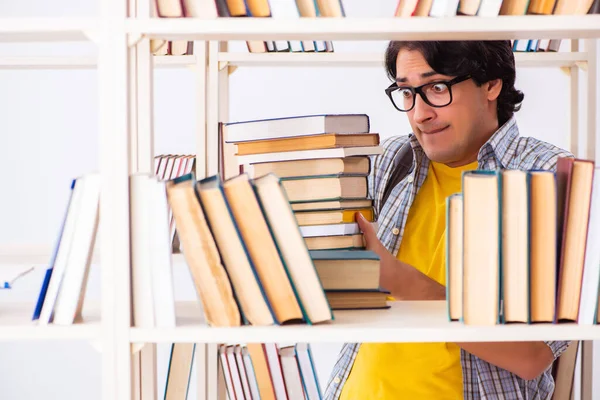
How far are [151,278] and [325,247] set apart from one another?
334mm

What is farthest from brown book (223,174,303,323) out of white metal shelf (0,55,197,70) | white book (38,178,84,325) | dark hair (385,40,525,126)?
white metal shelf (0,55,197,70)

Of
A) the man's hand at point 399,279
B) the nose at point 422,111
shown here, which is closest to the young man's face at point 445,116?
the nose at point 422,111

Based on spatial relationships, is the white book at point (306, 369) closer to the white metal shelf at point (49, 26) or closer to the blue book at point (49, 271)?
the blue book at point (49, 271)

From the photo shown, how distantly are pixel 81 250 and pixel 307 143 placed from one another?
1.34 feet

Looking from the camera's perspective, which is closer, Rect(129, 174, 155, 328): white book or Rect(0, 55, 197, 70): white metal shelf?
Rect(129, 174, 155, 328): white book

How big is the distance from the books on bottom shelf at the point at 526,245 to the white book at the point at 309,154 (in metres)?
0.23

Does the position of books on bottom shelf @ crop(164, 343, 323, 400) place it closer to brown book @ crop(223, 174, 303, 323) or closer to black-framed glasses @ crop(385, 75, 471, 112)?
brown book @ crop(223, 174, 303, 323)

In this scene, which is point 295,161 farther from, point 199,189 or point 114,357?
point 114,357

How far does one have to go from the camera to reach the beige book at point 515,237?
1017mm

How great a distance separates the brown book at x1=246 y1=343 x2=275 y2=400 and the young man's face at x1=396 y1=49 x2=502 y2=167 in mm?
581

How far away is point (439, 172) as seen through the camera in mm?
1712

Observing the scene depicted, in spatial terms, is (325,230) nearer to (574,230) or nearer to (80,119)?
(574,230)

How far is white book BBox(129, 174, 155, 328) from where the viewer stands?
3.40 ft

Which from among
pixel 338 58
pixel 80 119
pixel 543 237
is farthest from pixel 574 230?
pixel 80 119
